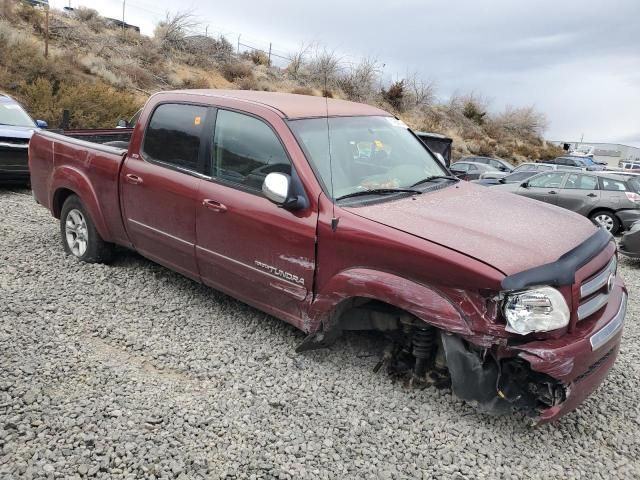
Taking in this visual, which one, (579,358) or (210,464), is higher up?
(579,358)

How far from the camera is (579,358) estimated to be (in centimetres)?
290

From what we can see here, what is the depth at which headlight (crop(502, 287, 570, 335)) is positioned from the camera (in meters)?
2.82

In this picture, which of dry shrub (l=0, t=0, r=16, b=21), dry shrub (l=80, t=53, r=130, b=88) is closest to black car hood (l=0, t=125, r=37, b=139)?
dry shrub (l=80, t=53, r=130, b=88)

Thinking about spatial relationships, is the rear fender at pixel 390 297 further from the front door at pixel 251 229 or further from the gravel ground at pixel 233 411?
the gravel ground at pixel 233 411

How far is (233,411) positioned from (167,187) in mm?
1972

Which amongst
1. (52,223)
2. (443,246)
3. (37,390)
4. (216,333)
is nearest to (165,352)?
(216,333)

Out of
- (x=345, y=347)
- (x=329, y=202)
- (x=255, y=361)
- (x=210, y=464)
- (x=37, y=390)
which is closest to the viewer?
(x=210, y=464)

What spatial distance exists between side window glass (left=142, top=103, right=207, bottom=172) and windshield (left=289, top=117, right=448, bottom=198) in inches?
37.1

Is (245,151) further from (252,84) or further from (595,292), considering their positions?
(252,84)

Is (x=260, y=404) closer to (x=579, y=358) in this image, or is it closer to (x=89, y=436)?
(x=89, y=436)

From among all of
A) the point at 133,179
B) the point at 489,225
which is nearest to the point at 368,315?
the point at 489,225

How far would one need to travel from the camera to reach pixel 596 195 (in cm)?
1130

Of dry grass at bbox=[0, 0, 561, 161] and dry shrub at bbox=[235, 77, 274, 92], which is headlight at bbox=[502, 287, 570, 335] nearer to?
dry grass at bbox=[0, 0, 561, 161]

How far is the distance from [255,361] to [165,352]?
0.67 metres
